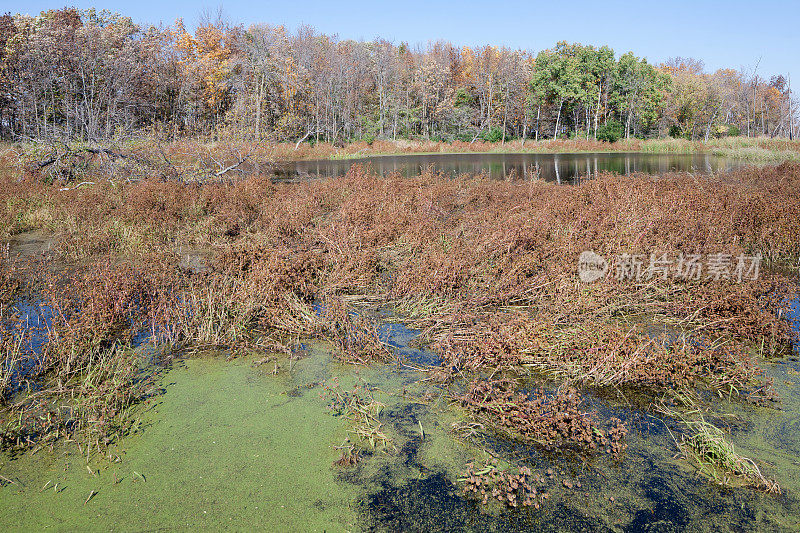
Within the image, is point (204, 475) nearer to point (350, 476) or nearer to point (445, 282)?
point (350, 476)

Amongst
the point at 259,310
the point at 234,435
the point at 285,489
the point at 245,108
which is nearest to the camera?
the point at 285,489

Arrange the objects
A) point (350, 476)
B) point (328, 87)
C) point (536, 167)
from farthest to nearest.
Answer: point (328, 87) < point (536, 167) < point (350, 476)

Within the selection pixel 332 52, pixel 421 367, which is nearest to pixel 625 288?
pixel 421 367

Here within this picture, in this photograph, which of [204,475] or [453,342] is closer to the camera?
[204,475]

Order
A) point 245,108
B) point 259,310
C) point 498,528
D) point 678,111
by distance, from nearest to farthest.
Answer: point 498,528, point 259,310, point 245,108, point 678,111

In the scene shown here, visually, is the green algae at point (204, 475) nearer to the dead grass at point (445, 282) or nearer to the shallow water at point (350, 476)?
the shallow water at point (350, 476)

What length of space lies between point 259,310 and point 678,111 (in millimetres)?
69171

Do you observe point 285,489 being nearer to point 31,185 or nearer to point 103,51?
point 31,185

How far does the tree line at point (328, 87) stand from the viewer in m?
38.7

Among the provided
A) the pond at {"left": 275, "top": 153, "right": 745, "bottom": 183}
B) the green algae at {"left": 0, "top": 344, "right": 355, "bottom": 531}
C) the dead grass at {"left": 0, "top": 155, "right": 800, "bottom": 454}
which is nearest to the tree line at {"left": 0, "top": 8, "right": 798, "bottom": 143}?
the pond at {"left": 275, "top": 153, "right": 745, "bottom": 183}

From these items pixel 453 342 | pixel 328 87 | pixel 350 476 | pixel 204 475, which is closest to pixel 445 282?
pixel 453 342

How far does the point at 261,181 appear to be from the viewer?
14.8 m

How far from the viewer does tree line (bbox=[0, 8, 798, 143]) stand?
1522 inches

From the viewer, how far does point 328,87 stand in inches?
2018
